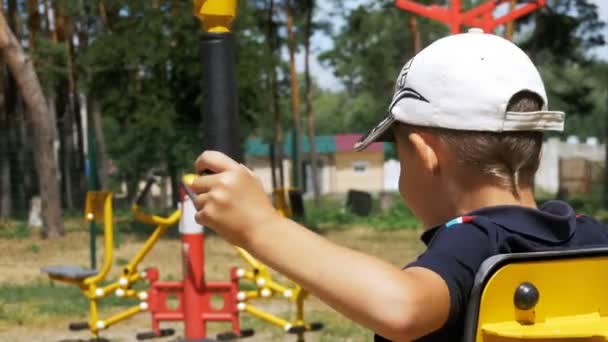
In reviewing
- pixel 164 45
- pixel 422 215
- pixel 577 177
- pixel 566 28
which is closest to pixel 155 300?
pixel 422 215

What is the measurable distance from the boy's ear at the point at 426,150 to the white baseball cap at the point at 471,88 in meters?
0.02

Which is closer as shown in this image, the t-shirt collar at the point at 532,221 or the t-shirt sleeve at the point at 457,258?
the t-shirt sleeve at the point at 457,258

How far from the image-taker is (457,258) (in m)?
1.17

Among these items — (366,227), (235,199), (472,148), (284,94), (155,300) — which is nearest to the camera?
(235,199)

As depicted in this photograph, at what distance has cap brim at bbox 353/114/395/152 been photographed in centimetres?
136

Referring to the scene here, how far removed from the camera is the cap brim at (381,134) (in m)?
1.36

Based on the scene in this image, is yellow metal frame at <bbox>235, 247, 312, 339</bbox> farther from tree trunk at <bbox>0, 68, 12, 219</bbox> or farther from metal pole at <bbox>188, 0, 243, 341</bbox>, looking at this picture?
tree trunk at <bbox>0, 68, 12, 219</bbox>

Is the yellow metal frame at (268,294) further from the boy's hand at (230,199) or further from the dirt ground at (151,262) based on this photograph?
the boy's hand at (230,199)

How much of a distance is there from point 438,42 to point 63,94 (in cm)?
2531

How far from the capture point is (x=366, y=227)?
1870 cm

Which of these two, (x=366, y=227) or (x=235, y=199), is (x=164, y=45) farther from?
(x=235, y=199)

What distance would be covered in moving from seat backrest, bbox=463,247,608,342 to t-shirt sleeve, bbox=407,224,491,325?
0.02m

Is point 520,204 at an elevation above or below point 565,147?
above

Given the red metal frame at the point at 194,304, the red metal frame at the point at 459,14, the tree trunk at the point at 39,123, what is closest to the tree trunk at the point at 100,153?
the tree trunk at the point at 39,123
